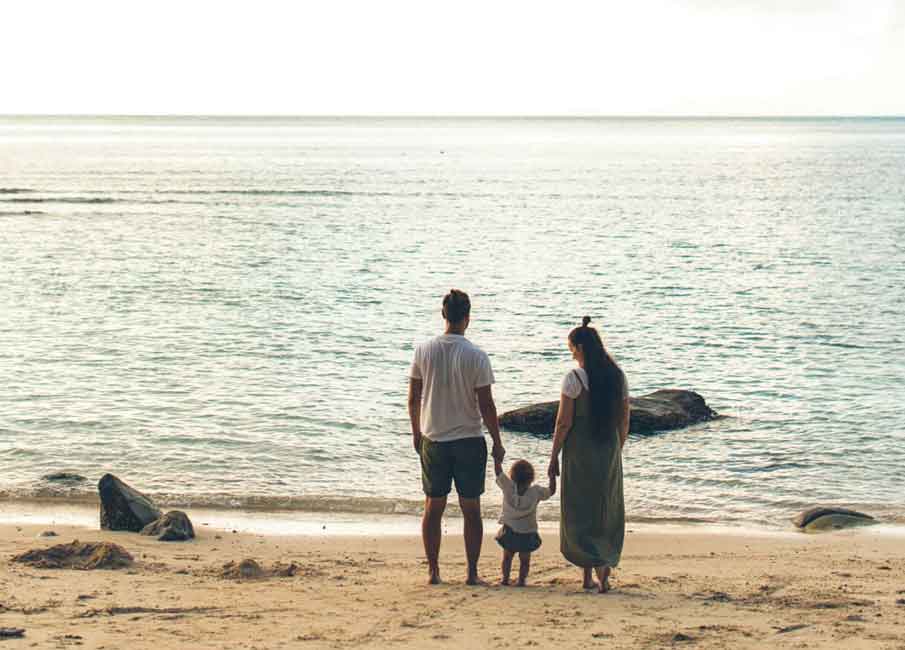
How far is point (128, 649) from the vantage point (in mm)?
7098

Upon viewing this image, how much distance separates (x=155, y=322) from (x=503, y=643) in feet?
70.5

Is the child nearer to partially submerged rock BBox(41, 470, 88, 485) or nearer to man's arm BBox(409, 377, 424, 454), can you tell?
man's arm BBox(409, 377, 424, 454)

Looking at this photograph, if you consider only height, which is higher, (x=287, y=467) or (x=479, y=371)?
(x=479, y=371)

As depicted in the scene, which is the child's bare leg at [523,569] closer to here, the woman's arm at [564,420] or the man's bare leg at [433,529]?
the man's bare leg at [433,529]

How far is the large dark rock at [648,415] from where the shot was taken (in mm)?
16953

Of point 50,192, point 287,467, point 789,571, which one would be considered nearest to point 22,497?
point 287,467

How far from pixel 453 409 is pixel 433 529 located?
99 centimetres

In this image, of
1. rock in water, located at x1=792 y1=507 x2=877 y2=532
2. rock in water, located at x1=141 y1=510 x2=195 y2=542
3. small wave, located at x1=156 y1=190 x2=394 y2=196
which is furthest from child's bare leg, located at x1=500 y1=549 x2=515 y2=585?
small wave, located at x1=156 y1=190 x2=394 y2=196

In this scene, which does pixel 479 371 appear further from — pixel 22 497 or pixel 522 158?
pixel 522 158

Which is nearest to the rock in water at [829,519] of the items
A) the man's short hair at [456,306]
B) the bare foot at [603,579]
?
the bare foot at [603,579]

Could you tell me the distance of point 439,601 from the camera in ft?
27.4

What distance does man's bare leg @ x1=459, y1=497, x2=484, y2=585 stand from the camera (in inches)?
345

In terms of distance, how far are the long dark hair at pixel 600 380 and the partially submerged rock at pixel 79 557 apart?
4.05 meters

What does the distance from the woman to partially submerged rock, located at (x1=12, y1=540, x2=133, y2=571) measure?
3649mm
